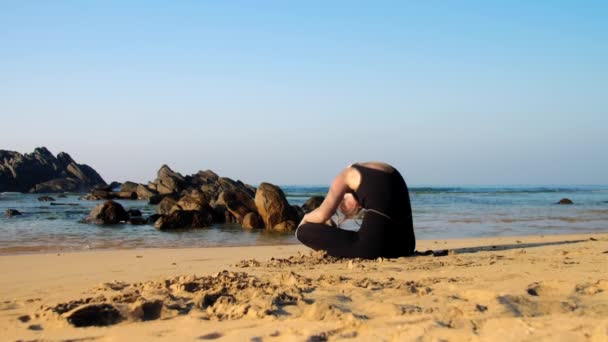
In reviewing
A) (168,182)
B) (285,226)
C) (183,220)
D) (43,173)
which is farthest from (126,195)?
(285,226)

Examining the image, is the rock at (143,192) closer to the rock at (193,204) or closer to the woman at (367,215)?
the rock at (193,204)

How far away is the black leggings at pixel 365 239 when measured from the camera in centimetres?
582

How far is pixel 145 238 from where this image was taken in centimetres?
1080

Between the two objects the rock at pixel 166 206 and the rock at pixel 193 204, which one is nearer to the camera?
the rock at pixel 193 204

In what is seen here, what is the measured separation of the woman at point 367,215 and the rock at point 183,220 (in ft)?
25.0

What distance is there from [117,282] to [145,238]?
253 inches

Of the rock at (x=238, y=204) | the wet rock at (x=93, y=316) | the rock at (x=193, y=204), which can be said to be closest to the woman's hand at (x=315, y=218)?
the wet rock at (x=93, y=316)

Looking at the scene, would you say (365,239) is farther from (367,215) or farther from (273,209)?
(273,209)

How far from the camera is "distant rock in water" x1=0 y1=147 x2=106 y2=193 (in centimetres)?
5003

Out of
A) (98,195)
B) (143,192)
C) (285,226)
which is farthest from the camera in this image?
(143,192)

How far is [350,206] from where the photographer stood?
232 inches

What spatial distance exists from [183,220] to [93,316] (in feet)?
34.6

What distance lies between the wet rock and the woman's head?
3164 mm

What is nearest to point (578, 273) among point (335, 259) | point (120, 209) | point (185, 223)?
point (335, 259)
